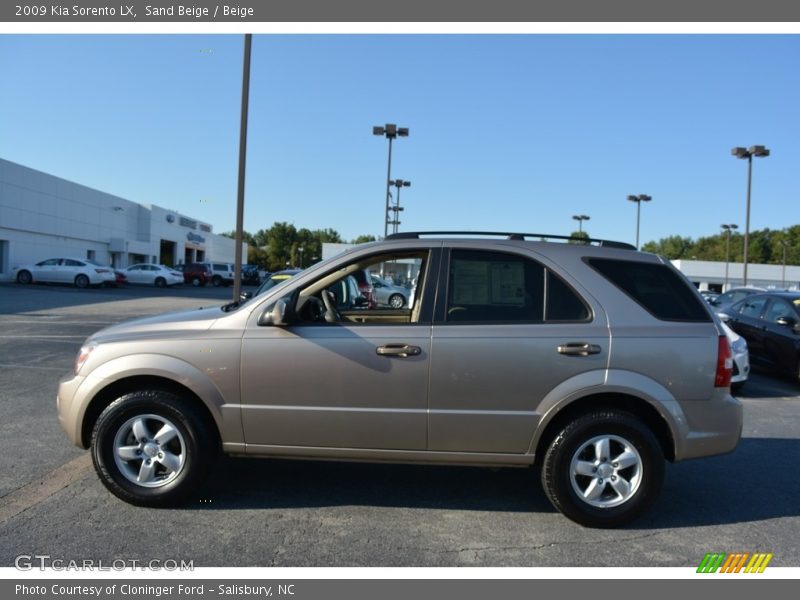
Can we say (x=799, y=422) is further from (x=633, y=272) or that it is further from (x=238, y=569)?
(x=238, y=569)

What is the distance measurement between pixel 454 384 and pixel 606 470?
1182 mm

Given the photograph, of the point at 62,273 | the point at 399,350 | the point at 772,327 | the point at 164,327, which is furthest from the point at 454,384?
the point at 62,273

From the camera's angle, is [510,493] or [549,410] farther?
[510,493]

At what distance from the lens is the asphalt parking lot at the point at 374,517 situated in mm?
3498

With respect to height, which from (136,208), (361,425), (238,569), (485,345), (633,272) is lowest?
(238,569)

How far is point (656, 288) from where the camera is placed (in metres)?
4.11

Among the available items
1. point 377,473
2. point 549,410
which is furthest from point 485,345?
point 377,473

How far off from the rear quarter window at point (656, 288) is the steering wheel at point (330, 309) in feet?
6.27

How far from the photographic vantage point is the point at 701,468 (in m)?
5.31

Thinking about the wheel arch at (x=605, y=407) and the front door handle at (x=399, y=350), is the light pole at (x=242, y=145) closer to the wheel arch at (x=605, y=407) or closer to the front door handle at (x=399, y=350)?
the front door handle at (x=399, y=350)

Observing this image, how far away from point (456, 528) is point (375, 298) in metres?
2.38

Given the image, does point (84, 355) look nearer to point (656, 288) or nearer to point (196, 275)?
point (656, 288)

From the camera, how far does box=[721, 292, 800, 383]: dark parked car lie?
9897mm

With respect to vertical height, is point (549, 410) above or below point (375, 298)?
below
